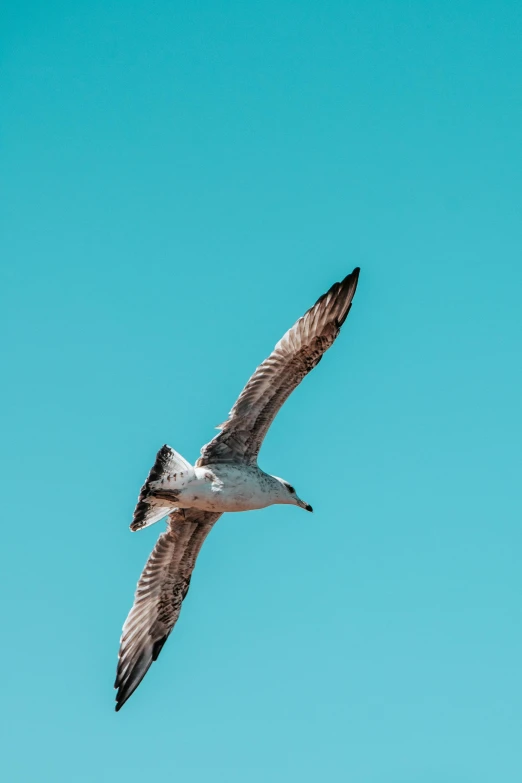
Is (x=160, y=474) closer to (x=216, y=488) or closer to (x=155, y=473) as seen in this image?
(x=155, y=473)

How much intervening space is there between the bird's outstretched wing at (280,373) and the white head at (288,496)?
28.2 inches

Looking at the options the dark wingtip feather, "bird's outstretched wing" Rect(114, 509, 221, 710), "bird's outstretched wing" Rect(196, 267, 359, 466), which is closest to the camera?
the dark wingtip feather

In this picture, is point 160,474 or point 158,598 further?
point 158,598

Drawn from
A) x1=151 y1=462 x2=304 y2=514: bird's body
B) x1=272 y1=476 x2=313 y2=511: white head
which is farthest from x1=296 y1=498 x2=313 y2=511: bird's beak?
x1=151 y1=462 x2=304 y2=514: bird's body

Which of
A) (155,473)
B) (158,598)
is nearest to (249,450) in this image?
(155,473)

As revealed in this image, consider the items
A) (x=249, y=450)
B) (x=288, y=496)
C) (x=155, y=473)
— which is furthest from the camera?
(x=288, y=496)

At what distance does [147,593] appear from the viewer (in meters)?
16.5

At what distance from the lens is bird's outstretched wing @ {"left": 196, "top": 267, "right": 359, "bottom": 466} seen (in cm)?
1464

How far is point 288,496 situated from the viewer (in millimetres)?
15453

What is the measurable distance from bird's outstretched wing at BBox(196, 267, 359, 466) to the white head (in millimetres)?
716

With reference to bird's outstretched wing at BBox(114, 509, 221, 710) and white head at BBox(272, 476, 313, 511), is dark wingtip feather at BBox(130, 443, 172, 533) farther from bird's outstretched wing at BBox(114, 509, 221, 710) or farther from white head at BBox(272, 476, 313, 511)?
white head at BBox(272, 476, 313, 511)

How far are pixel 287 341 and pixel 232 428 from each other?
1291 millimetres

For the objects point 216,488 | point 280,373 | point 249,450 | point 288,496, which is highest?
point 280,373

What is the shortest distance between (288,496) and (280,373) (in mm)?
1809
